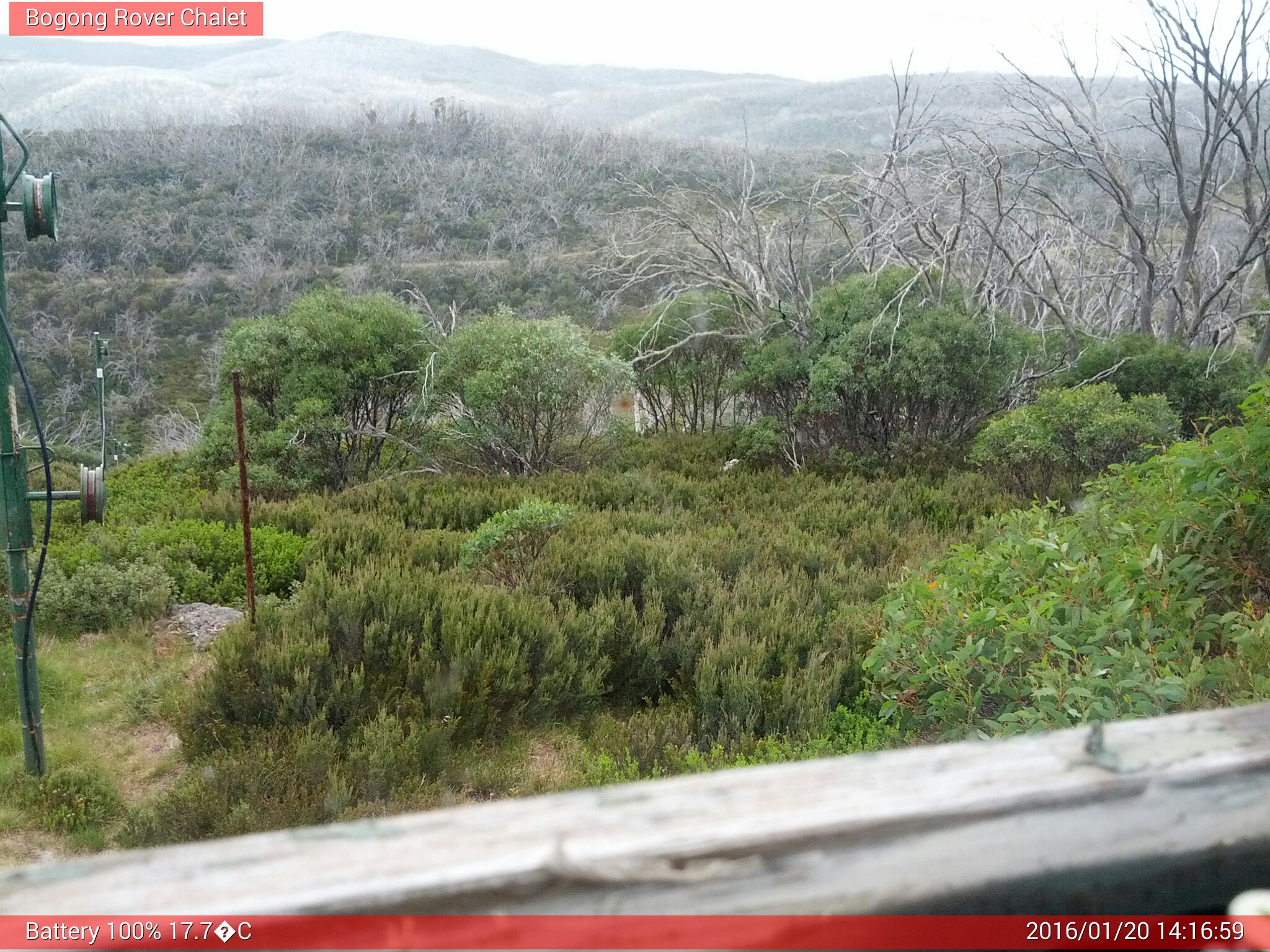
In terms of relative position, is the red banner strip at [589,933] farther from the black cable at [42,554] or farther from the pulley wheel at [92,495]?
the pulley wheel at [92,495]

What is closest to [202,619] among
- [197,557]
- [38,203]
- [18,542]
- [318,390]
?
[197,557]

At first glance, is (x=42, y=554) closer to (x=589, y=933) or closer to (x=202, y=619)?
(x=202, y=619)

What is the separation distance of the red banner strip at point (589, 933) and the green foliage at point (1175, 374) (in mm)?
10287

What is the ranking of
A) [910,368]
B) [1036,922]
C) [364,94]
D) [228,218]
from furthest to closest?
1. [364,94]
2. [228,218]
3. [910,368]
4. [1036,922]

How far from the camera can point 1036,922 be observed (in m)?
0.78

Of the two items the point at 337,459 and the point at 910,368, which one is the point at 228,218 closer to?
the point at 337,459

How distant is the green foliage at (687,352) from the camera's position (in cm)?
1312

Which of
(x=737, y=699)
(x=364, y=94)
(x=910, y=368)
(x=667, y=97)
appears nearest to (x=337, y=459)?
(x=910, y=368)

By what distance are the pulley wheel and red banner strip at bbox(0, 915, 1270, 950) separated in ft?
12.6

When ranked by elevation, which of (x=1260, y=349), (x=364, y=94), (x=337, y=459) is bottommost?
(x=337, y=459)

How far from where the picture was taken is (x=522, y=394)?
10555mm

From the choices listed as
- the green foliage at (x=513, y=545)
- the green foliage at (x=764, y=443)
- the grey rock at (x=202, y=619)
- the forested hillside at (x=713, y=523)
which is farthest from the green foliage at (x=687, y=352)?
the grey rock at (x=202, y=619)

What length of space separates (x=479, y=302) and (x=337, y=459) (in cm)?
2037

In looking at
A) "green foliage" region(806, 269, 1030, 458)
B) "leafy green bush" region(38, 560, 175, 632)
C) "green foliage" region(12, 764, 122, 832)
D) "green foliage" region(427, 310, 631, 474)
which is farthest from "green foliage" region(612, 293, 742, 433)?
"green foliage" region(12, 764, 122, 832)
